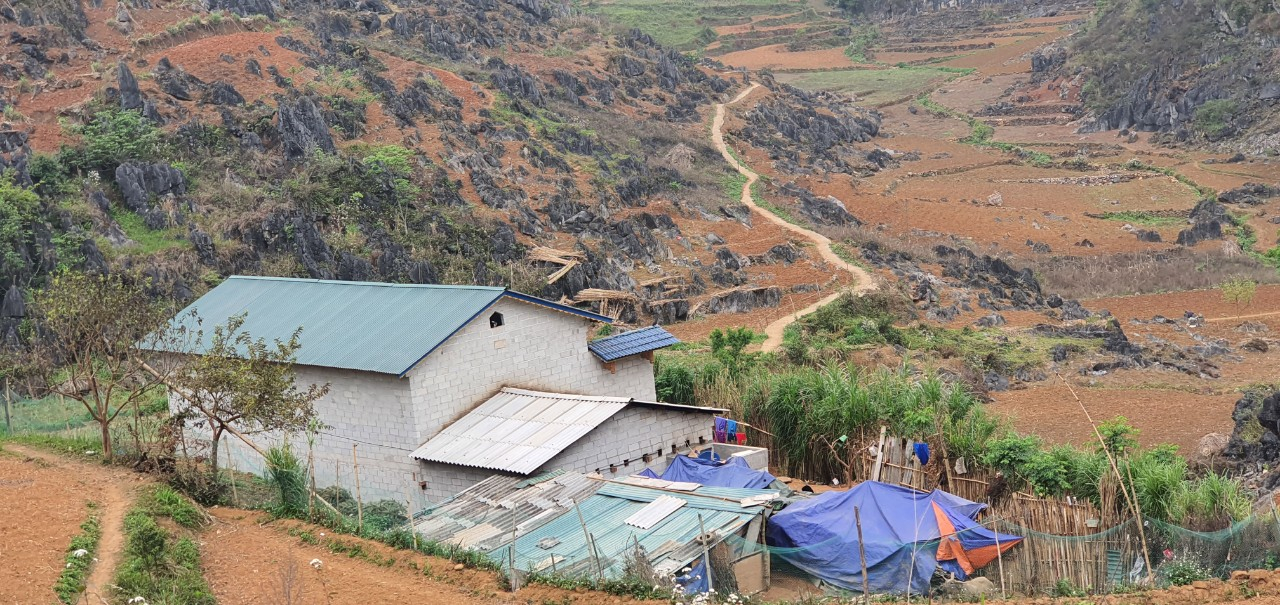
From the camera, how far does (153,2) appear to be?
51781 mm

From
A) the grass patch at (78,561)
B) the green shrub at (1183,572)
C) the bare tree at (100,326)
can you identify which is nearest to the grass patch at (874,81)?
the bare tree at (100,326)

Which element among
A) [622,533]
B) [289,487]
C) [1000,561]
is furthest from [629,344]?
[1000,561]

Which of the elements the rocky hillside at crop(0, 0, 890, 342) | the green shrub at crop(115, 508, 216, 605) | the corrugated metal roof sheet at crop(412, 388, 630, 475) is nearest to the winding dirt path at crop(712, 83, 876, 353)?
the rocky hillside at crop(0, 0, 890, 342)

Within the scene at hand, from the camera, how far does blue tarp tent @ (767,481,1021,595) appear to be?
50.1 ft

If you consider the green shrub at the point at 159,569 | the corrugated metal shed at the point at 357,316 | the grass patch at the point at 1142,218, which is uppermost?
the corrugated metal shed at the point at 357,316

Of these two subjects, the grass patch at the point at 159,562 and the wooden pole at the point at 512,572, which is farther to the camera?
the wooden pole at the point at 512,572

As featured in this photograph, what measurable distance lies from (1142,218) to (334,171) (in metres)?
40.5

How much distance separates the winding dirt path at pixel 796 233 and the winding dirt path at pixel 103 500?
18705 millimetres

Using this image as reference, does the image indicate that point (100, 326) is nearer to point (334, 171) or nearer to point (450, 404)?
point (450, 404)

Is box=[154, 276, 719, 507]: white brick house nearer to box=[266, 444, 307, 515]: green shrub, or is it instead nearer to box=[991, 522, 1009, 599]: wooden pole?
box=[266, 444, 307, 515]: green shrub

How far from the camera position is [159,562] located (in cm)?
1341

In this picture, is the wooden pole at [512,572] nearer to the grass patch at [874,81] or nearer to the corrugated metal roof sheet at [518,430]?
the corrugated metal roof sheet at [518,430]

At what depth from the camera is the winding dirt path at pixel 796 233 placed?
3600cm

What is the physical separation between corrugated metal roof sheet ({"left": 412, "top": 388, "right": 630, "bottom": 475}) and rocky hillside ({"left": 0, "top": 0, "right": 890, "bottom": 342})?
11.1 m
